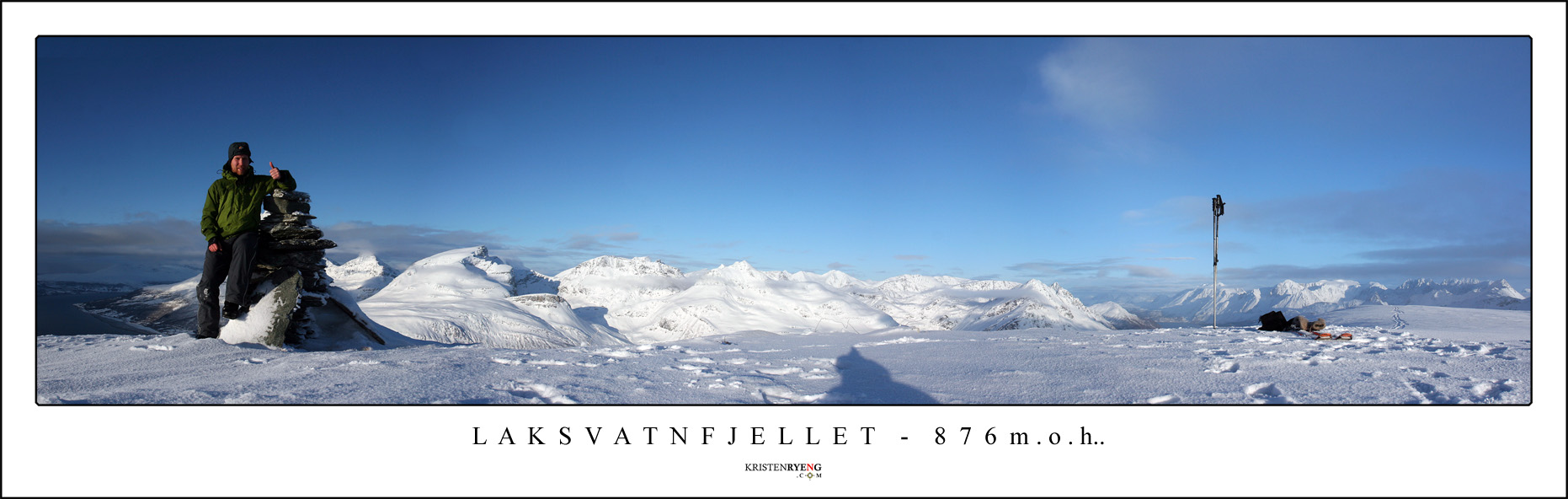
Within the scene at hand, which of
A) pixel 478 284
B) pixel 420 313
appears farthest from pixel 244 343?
pixel 478 284

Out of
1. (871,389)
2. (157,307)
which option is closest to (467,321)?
(157,307)

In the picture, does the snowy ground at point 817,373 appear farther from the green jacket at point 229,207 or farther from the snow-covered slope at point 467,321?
the snow-covered slope at point 467,321

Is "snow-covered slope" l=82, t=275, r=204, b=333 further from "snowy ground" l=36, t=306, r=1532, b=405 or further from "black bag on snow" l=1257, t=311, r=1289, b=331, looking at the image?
"black bag on snow" l=1257, t=311, r=1289, b=331

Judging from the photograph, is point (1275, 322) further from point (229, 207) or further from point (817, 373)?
point (229, 207)

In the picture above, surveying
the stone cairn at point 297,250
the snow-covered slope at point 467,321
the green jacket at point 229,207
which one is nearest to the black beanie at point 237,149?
the green jacket at point 229,207

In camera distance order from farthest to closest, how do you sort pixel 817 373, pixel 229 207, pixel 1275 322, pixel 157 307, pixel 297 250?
pixel 157 307
pixel 1275 322
pixel 297 250
pixel 229 207
pixel 817 373

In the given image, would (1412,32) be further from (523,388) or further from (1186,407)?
(523,388)
